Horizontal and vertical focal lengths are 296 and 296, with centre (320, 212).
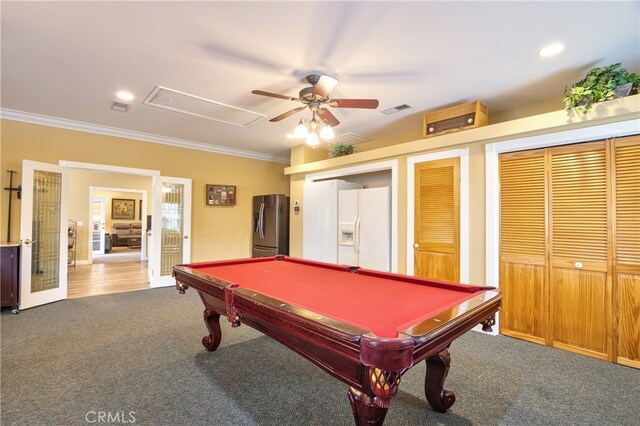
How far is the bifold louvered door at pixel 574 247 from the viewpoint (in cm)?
244

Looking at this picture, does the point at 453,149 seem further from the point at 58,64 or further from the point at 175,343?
the point at 58,64

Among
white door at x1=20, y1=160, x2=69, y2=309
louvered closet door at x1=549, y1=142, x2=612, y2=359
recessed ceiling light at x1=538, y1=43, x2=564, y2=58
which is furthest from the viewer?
white door at x1=20, y1=160, x2=69, y2=309

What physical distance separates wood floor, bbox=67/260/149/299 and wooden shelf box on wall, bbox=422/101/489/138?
5171mm

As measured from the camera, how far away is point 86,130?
14.4ft

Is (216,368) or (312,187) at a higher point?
(312,187)

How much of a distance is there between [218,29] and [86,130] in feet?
11.6

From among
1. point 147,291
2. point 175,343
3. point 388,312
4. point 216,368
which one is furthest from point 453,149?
point 147,291

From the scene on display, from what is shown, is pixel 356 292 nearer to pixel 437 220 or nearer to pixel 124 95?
pixel 437 220

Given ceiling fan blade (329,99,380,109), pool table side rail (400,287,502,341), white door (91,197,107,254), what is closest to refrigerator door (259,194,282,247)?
ceiling fan blade (329,99,380,109)

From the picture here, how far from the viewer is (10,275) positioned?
3568 millimetres

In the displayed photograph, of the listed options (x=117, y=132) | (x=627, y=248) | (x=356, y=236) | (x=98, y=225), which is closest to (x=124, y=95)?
(x=117, y=132)

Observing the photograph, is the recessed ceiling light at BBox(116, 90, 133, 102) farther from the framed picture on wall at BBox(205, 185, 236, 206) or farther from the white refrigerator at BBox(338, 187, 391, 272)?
the white refrigerator at BBox(338, 187, 391, 272)

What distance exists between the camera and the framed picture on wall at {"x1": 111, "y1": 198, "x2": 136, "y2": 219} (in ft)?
34.6

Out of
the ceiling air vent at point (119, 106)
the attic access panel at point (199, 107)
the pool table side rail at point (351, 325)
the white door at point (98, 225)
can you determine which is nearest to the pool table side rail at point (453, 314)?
the pool table side rail at point (351, 325)
